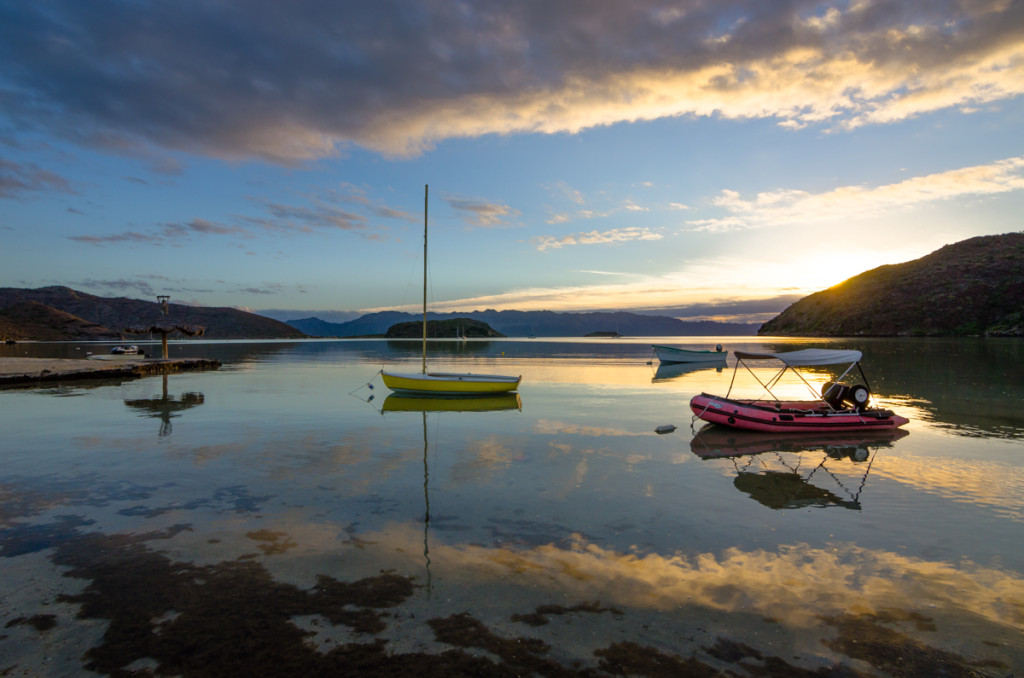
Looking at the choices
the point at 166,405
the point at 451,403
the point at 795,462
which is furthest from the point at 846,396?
the point at 166,405

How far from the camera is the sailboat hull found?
3084 centimetres

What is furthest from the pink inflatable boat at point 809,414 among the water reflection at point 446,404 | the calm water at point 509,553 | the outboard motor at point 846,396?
the water reflection at point 446,404

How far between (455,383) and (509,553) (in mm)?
22097

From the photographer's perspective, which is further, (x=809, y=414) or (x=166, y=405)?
(x=166, y=405)

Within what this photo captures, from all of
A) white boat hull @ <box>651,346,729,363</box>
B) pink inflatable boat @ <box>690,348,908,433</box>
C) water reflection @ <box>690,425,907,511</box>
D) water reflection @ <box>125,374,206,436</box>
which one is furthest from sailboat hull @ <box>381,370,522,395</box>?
white boat hull @ <box>651,346,729,363</box>

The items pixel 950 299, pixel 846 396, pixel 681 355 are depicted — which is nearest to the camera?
pixel 846 396

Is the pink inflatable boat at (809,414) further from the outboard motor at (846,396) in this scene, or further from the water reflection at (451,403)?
the water reflection at (451,403)

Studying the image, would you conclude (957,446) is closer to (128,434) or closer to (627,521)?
(627,521)

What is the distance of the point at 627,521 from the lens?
10688mm

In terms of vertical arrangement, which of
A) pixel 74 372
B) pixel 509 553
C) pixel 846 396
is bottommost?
pixel 509 553

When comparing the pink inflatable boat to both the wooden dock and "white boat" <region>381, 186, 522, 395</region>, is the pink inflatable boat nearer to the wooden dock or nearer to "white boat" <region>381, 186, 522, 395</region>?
"white boat" <region>381, 186, 522, 395</region>

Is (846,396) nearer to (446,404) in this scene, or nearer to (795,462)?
(795,462)

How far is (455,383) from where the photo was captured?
101ft

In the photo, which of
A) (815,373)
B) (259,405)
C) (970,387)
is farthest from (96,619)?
(815,373)
